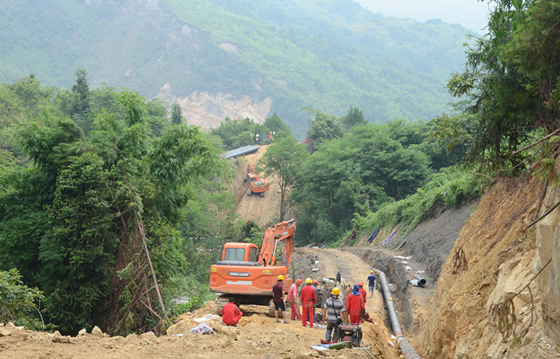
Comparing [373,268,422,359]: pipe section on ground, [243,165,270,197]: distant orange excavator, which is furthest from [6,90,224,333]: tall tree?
[243,165,270,197]: distant orange excavator

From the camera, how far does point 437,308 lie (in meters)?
12.9

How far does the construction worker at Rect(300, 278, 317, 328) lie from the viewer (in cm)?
1353

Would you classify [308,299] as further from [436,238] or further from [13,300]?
[436,238]

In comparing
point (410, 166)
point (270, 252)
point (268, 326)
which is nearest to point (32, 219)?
point (270, 252)

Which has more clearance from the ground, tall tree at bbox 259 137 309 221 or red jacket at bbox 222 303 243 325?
tall tree at bbox 259 137 309 221

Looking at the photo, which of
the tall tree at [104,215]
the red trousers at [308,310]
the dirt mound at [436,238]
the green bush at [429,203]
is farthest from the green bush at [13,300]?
the dirt mound at [436,238]

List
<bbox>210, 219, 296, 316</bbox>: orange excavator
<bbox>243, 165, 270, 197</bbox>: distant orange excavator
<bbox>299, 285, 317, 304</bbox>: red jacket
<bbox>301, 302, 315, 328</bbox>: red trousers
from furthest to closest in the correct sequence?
1. <bbox>243, 165, 270, 197</bbox>: distant orange excavator
2. <bbox>210, 219, 296, 316</bbox>: orange excavator
3. <bbox>301, 302, 315, 328</bbox>: red trousers
4. <bbox>299, 285, 317, 304</bbox>: red jacket

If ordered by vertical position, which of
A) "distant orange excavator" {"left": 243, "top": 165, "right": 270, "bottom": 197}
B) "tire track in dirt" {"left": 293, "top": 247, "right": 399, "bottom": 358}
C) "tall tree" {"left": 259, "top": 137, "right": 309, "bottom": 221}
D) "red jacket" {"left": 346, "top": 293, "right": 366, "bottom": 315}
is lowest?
"tire track in dirt" {"left": 293, "top": 247, "right": 399, "bottom": 358}

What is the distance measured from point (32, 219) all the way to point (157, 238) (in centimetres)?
469

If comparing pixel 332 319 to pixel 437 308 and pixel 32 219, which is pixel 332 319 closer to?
pixel 437 308

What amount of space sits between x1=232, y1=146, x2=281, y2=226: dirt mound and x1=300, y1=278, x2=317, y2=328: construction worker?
4829 cm

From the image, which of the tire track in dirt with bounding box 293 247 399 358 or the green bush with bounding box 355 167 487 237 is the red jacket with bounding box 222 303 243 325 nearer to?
the tire track in dirt with bounding box 293 247 399 358

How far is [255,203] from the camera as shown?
6738cm

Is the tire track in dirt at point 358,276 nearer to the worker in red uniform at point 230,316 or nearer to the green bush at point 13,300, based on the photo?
the worker in red uniform at point 230,316
